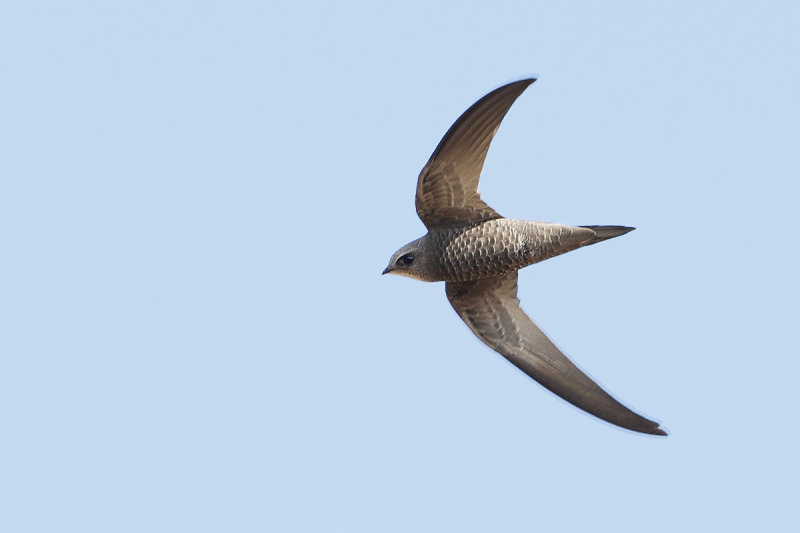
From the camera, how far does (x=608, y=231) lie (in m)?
8.04

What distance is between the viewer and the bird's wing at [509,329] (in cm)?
849

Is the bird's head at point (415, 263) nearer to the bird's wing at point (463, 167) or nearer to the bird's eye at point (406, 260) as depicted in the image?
the bird's eye at point (406, 260)

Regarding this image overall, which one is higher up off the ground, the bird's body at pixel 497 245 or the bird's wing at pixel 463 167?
the bird's wing at pixel 463 167

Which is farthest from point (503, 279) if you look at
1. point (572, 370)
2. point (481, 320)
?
point (572, 370)

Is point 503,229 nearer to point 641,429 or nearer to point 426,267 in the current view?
point 426,267

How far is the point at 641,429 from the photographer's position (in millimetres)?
7918

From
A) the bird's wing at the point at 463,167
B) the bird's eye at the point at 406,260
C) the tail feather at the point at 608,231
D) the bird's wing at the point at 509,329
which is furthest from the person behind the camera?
the bird's eye at the point at 406,260

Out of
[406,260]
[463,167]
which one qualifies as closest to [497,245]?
[463,167]

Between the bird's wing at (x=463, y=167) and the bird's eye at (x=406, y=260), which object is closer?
the bird's wing at (x=463, y=167)

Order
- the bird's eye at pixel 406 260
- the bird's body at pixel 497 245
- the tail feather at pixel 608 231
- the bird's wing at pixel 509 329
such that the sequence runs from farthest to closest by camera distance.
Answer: the bird's eye at pixel 406 260, the bird's wing at pixel 509 329, the bird's body at pixel 497 245, the tail feather at pixel 608 231

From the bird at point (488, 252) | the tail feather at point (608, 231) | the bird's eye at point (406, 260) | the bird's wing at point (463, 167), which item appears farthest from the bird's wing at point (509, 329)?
the tail feather at point (608, 231)

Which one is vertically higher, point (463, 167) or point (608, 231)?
point (463, 167)

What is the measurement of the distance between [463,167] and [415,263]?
0.88 metres

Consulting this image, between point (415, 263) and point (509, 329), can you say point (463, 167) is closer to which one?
point (415, 263)
